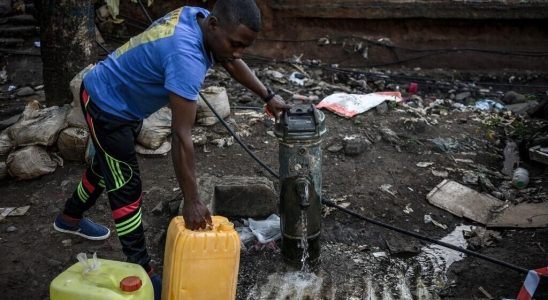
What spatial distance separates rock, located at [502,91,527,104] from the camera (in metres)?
7.07

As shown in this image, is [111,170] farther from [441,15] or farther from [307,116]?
[441,15]

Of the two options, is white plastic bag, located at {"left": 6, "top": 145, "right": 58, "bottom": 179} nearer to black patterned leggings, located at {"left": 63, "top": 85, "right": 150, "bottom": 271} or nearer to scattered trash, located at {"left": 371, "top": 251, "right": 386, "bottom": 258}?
black patterned leggings, located at {"left": 63, "top": 85, "right": 150, "bottom": 271}

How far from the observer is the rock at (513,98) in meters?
7.07

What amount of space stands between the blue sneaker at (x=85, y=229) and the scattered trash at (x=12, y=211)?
57 cm

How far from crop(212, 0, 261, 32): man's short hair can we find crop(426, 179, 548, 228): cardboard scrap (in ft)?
8.62

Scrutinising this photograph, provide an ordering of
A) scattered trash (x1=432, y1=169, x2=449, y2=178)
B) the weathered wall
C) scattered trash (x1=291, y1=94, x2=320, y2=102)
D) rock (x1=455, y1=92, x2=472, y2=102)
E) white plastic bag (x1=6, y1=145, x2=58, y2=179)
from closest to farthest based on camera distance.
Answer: white plastic bag (x1=6, y1=145, x2=58, y2=179)
scattered trash (x1=432, y1=169, x2=449, y2=178)
scattered trash (x1=291, y1=94, x2=320, y2=102)
rock (x1=455, y1=92, x2=472, y2=102)
the weathered wall

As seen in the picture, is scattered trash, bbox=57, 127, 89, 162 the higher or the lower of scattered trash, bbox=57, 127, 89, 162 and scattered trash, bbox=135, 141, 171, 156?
the higher

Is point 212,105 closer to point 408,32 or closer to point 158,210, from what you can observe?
point 158,210

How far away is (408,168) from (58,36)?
3435 mm

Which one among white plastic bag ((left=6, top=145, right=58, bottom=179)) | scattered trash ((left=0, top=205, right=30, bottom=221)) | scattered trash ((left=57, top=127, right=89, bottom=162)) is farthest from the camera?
scattered trash ((left=57, top=127, right=89, bottom=162))

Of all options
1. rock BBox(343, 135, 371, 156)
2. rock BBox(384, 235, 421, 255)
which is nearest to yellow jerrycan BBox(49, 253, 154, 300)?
rock BBox(384, 235, 421, 255)

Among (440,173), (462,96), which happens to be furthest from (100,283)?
(462,96)

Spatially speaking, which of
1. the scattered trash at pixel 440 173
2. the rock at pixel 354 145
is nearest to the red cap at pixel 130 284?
the rock at pixel 354 145

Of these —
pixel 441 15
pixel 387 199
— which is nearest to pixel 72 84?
pixel 387 199
